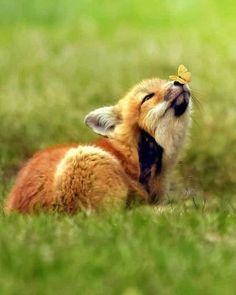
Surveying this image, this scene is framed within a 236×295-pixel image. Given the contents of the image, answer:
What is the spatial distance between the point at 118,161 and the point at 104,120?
0.71 metres

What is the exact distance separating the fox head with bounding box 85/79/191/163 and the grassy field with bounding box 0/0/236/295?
610mm

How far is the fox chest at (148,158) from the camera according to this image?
911cm

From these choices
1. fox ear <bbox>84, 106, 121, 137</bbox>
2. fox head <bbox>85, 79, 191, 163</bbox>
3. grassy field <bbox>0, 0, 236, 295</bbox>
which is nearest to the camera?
grassy field <bbox>0, 0, 236, 295</bbox>

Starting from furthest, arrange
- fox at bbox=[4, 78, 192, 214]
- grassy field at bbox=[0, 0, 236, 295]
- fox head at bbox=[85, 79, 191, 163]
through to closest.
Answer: fox head at bbox=[85, 79, 191, 163], fox at bbox=[4, 78, 192, 214], grassy field at bbox=[0, 0, 236, 295]

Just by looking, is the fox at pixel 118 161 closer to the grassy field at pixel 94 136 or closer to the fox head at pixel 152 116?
the fox head at pixel 152 116

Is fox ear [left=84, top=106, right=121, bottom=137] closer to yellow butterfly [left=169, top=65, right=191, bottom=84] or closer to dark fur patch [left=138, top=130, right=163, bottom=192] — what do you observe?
dark fur patch [left=138, top=130, right=163, bottom=192]

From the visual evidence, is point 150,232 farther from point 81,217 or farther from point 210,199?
point 210,199

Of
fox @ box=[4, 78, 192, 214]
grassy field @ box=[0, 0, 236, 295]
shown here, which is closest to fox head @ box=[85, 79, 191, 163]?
fox @ box=[4, 78, 192, 214]

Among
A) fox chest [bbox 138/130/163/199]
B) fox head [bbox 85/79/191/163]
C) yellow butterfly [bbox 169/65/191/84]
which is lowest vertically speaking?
Result: fox chest [bbox 138/130/163/199]

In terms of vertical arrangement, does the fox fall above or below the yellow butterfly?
below

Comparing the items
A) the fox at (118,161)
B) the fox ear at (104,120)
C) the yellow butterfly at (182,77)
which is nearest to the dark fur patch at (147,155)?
the fox at (118,161)

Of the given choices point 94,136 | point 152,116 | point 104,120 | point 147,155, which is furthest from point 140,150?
point 94,136

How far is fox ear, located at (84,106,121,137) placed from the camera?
9.34 meters

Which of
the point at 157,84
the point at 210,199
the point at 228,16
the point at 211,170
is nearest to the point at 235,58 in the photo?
the point at 228,16
